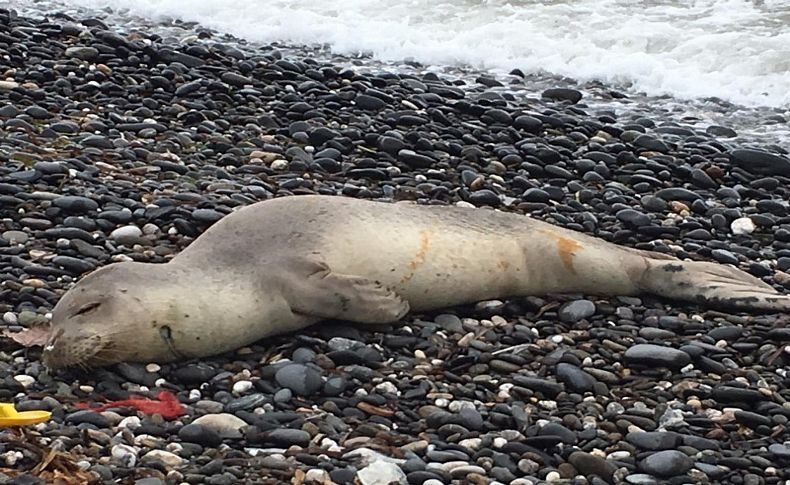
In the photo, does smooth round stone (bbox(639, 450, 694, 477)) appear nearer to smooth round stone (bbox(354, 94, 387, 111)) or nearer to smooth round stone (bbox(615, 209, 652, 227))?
smooth round stone (bbox(615, 209, 652, 227))

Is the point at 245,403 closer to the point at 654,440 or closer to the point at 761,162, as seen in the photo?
the point at 654,440

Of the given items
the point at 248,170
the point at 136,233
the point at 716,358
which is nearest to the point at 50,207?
the point at 136,233

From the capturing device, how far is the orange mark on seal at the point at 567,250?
17.8ft

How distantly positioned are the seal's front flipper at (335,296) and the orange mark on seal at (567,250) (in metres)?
0.95

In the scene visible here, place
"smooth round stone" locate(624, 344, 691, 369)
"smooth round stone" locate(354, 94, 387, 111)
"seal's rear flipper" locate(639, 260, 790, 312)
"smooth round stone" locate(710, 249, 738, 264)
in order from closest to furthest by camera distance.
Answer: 1. "smooth round stone" locate(624, 344, 691, 369)
2. "seal's rear flipper" locate(639, 260, 790, 312)
3. "smooth round stone" locate(710, 249, 738, 264)
4. "smooth round stone" locate(354, 94, 387, 111)

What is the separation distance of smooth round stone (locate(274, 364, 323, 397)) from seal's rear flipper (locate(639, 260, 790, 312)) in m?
1.79

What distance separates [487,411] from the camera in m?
4.25

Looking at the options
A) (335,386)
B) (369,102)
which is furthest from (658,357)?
(369,102)

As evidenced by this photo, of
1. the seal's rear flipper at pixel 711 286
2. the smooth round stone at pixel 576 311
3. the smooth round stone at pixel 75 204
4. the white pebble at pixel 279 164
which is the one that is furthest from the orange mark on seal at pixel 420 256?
the white pebble at pixel 279 164

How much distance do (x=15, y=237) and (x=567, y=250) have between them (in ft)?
8.27

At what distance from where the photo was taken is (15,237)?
214 inches

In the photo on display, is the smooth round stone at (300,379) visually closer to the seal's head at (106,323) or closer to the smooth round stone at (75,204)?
the seal's head at (106,323)

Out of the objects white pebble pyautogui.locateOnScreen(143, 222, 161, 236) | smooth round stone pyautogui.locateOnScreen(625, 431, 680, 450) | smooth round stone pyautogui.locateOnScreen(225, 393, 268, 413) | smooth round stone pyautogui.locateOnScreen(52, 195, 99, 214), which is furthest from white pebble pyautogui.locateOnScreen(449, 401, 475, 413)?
smooth round stone pyautogui.locateOnScreen(52, 195, 99, 214)

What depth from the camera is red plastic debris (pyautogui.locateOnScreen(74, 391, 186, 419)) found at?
4.11 m
